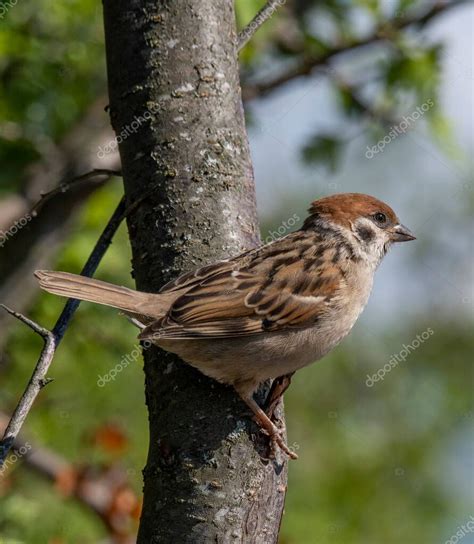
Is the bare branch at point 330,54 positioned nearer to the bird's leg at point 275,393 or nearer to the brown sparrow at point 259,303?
the brown sparrow at point 259,303

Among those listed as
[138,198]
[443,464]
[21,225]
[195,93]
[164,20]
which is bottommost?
[443,464]

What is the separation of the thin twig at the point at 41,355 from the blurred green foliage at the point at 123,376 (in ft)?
4.20

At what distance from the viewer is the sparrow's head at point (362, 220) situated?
421cm

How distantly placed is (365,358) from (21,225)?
573 cm

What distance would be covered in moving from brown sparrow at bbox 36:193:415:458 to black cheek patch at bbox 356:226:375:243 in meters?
0.04

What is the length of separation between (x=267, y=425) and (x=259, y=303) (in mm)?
946

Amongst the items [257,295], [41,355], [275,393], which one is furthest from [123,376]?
[41,355]

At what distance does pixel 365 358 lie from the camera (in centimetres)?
988

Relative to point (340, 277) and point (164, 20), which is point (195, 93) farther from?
point (340, 277)

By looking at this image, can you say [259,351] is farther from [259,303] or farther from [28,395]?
[28,395]

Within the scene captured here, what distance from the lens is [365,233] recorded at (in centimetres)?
424

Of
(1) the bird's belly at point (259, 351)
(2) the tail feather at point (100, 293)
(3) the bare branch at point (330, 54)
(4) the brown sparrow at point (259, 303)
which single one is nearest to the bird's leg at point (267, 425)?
(4) the brown sparrow at point (259, 303)

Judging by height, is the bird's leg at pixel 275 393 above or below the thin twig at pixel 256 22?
below

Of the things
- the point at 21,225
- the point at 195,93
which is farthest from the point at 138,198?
the point at 21,225
